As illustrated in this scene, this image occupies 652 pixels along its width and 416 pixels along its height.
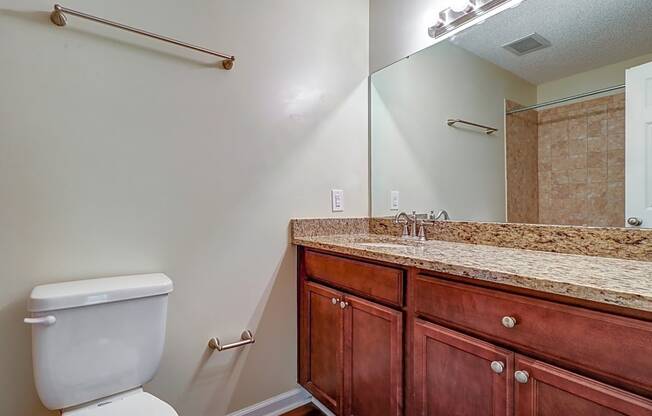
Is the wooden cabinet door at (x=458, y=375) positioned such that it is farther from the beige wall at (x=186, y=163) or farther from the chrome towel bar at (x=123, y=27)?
the chrome towel bar at (x=123, y=27)

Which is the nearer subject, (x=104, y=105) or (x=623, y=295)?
(x=623, y=295)

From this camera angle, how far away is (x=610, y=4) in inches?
45.3

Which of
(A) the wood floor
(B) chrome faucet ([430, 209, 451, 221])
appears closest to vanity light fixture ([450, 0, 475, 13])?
(B) chrome faucet ([430, 209, 451, 221])

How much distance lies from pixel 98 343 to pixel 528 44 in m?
1.95

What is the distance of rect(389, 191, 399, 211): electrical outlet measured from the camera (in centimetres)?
193

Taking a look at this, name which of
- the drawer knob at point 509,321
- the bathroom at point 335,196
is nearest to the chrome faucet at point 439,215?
the bathroom at point 335,196

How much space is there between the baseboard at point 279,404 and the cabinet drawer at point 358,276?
0.64 m

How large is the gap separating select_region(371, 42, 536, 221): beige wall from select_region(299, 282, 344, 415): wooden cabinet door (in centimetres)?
69

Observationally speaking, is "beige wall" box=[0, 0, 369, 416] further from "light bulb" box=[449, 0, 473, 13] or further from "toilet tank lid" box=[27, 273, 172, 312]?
"light bulb" box=[449, 0, 473, 13]

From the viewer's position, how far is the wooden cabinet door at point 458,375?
863 millimetres

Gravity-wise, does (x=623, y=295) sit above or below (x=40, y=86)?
below

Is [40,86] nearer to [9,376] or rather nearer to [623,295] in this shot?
[9,376]

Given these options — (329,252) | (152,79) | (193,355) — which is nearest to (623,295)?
(329,252)

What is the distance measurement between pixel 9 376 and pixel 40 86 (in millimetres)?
971
